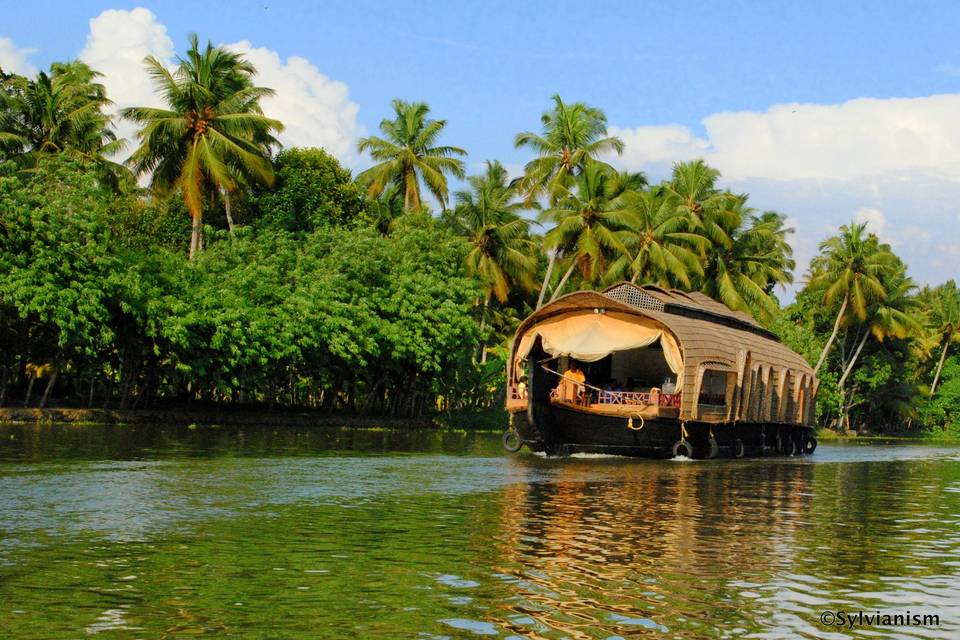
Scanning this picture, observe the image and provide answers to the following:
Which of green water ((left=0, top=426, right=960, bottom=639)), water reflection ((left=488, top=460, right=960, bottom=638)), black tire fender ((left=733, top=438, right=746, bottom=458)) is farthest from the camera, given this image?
black tire fender ((left=733, top=438, right=746, bottom=458))

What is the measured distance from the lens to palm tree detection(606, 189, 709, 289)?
43594 mm

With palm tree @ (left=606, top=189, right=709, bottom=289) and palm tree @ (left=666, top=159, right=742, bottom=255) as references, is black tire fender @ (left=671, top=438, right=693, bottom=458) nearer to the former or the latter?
palm tree @ (left=606, top=189, right=709, bottom=289)

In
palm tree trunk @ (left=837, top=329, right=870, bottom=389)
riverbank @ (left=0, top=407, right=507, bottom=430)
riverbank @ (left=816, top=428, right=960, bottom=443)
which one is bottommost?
riverbank @ (left=0, top=407, right=507, bottom=430)

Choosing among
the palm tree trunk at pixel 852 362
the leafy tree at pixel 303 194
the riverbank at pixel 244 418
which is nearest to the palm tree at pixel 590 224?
the riverbank at pixel 244 418

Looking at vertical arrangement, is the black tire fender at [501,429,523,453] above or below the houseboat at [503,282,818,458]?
below

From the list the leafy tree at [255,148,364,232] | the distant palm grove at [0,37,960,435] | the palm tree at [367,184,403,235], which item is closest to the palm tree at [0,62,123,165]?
the distant palm grove at [0,37,960,435]

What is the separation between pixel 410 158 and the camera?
46875mm

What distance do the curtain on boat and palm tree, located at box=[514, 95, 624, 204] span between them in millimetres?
21504

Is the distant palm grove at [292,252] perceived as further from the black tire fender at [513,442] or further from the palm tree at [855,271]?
the black tire fender at [513,442]

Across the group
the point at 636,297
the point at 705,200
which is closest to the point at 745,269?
the point at 705,200

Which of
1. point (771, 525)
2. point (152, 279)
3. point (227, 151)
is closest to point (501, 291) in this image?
point (227, 151)

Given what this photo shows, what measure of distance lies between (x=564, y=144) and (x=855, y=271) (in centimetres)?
1785

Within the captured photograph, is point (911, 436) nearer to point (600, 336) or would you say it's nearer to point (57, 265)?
point (600, 336)

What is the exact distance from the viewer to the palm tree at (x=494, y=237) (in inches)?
1809
